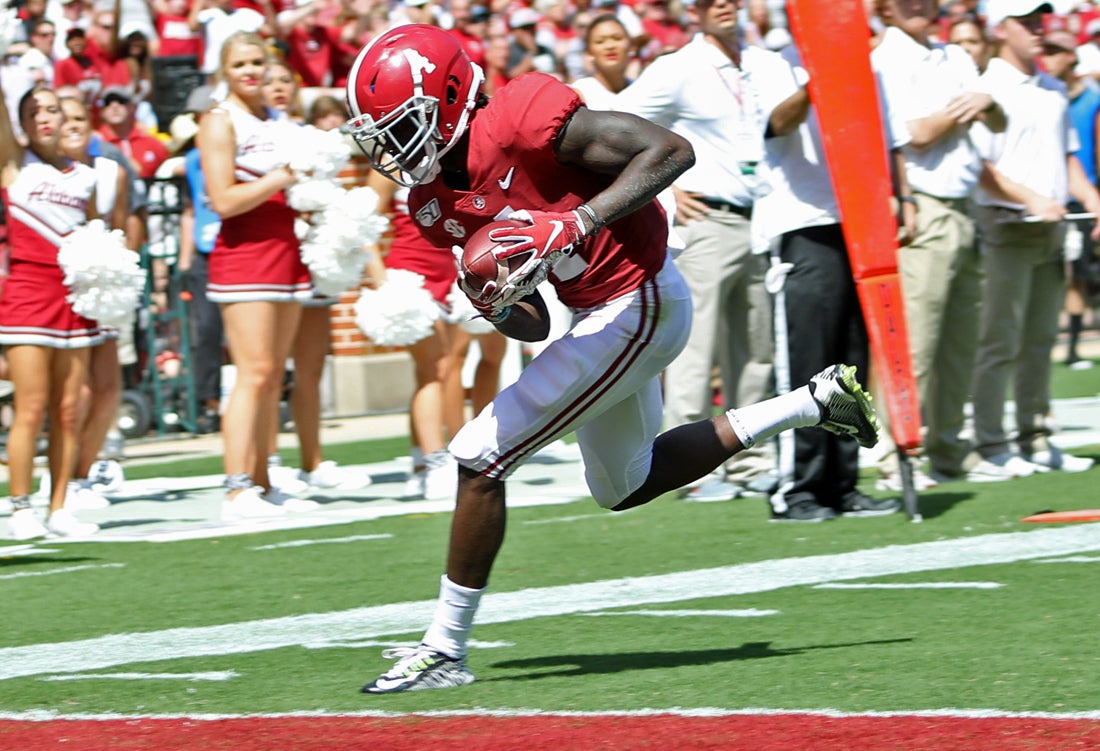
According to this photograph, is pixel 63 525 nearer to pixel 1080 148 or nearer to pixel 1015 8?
pixel 1015 8

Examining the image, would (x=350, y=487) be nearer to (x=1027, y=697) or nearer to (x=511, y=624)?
(x=511, y=624)

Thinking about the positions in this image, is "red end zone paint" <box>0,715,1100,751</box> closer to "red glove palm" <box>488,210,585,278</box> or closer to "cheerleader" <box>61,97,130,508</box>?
"red glove palm" <box>488,210,585,278</box>

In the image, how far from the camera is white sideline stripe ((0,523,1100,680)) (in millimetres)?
5629

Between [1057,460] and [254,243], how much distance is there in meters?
4.30

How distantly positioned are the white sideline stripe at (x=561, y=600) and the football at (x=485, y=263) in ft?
5.20

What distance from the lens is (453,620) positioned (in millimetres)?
4973

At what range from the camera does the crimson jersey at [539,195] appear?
4781 millimetres

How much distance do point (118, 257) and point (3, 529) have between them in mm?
1427

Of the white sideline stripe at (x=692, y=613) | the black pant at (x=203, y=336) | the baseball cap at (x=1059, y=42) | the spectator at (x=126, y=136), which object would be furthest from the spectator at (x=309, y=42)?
the white sideline stripe at (x=692, y=613)

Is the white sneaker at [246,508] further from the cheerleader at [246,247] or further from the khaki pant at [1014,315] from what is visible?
the khaki pant at [1014,315]

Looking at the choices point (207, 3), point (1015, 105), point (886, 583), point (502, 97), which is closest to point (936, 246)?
point (1015, 105)

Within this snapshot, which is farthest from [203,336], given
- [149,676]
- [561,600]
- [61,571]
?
[149,676]

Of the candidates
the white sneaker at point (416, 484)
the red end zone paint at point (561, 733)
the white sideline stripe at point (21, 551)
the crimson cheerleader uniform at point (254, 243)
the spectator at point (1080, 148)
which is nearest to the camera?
Result: the red end zone paint at point (561, 733)

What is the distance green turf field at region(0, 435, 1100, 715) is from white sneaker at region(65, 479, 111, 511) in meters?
1.34
